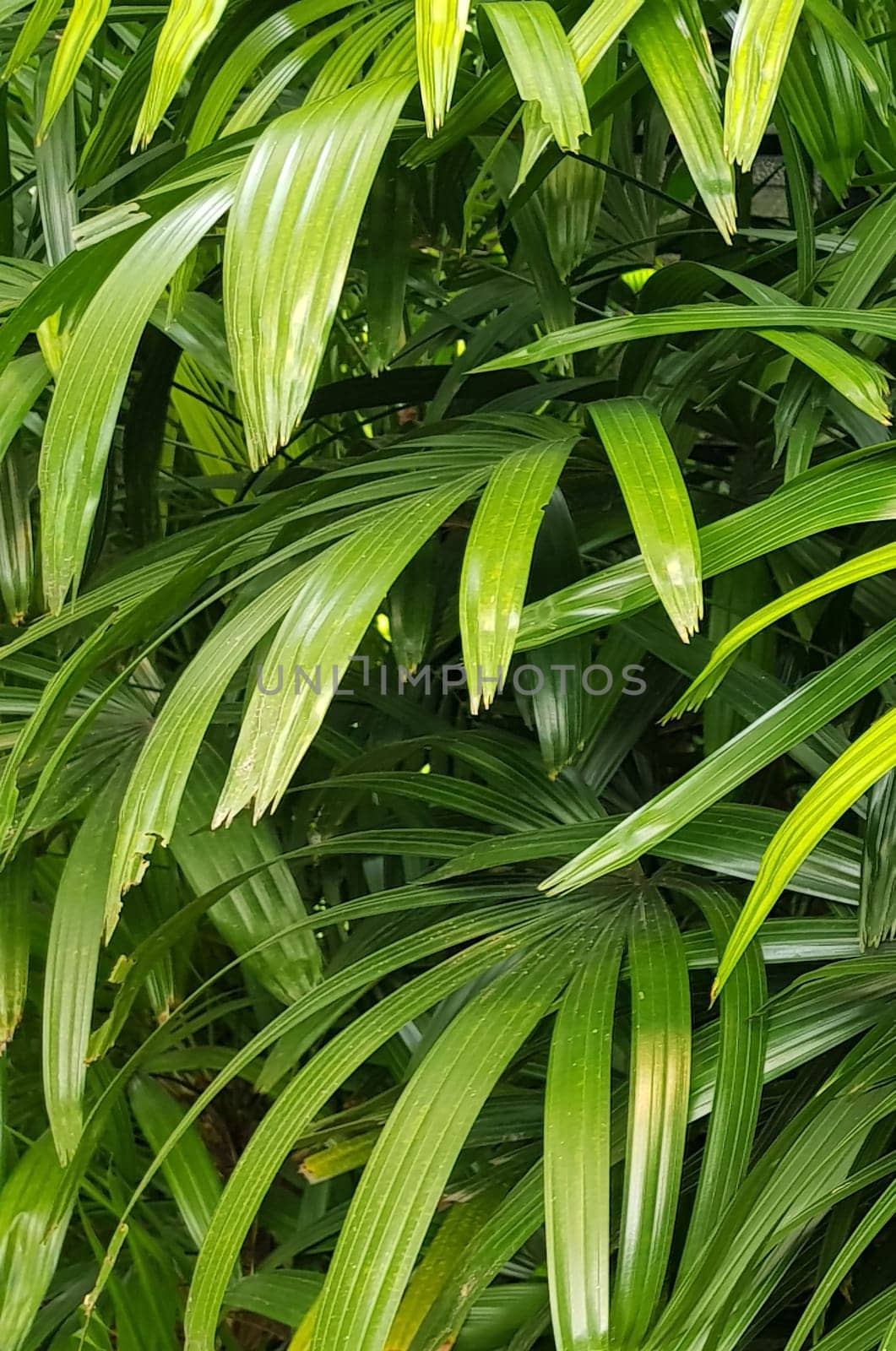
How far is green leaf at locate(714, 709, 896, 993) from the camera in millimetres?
283

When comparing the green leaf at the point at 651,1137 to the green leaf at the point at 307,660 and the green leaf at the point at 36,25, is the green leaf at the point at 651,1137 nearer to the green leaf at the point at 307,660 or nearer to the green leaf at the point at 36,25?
the green leaf at the point at 307,660

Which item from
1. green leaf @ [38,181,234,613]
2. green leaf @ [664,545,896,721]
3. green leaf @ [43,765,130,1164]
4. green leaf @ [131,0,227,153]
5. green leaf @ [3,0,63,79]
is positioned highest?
green leaf @ [3,0,63,79]

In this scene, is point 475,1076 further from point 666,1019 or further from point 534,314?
point 534,314

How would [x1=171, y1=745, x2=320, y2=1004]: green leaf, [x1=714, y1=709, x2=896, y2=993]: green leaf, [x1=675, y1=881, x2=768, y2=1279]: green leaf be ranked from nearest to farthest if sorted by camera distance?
[x1=714, y1=709, x2=896, y2=993]: green leaf < [x1=675, y1=881, x2=768, y2=1279]: green leaf < [x1=171, y1=745, x2=320, y2=1004]: green leaf

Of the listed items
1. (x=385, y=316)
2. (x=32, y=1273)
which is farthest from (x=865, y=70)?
(x=32, y=1273)

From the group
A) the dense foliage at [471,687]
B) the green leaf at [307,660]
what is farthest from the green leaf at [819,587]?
the green leaf at [307,660]

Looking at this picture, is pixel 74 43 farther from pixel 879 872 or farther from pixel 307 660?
pixel 879 872

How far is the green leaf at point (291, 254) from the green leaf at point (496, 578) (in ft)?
0.23

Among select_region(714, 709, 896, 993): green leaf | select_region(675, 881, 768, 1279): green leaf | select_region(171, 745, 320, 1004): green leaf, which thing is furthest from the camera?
select_region(171, 745, 320, 1004): green leaf

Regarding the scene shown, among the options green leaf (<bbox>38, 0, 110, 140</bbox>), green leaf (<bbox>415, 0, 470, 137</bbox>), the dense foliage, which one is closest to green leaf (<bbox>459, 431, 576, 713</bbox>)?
the dense foliage

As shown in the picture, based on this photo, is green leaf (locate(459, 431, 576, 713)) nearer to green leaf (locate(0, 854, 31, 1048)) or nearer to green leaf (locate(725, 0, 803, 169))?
green leaf (locate(725, 0, 803, 169))

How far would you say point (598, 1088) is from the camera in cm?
37

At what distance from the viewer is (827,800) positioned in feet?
0.95

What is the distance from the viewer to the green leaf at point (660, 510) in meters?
0.34
